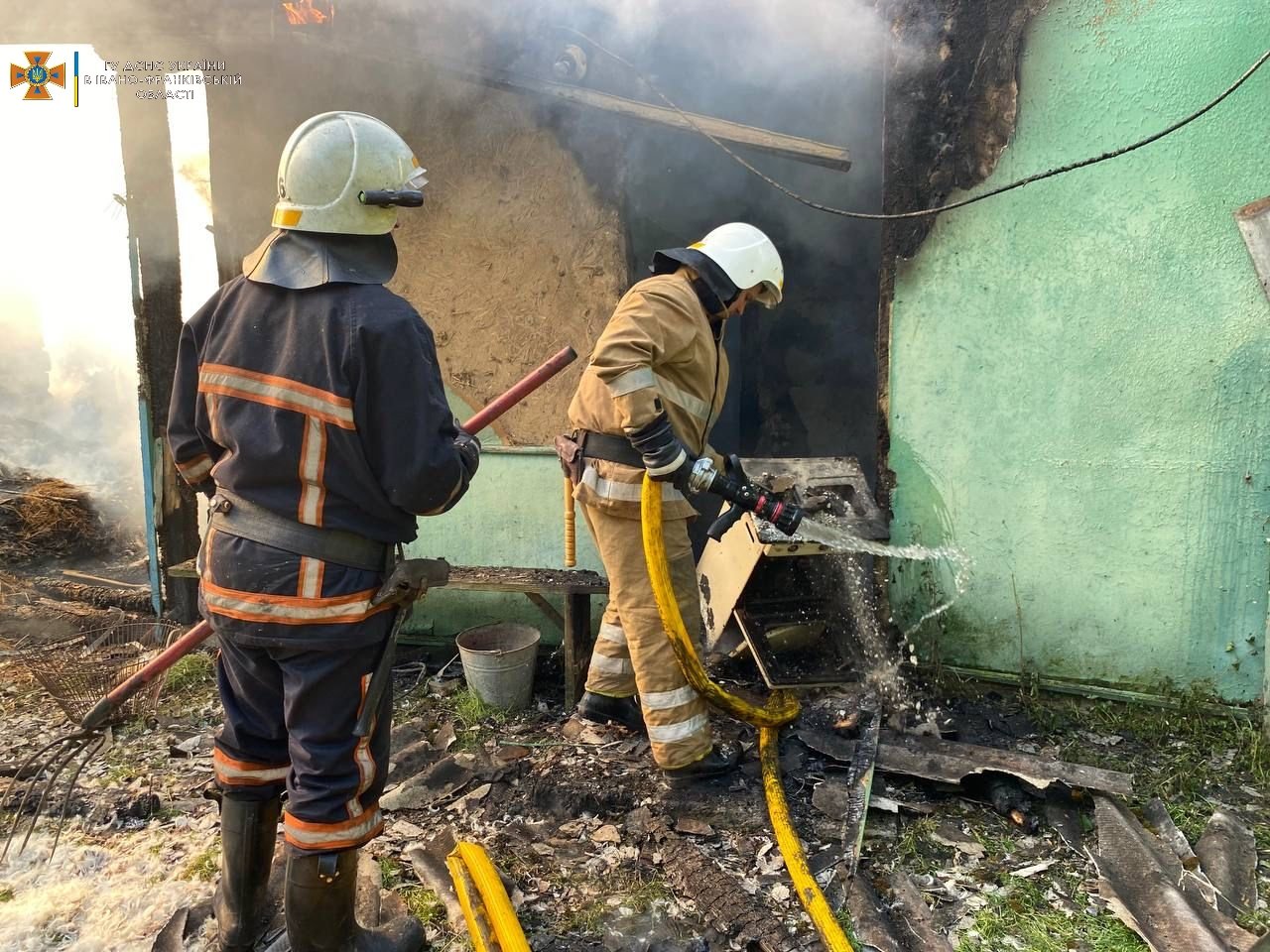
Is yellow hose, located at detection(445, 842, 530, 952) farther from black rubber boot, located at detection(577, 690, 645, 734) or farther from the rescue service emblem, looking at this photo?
the rescue service emblem

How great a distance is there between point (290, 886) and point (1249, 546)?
4438 millimetres

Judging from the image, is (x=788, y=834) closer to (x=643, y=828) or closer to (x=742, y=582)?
(x=643, y=828)

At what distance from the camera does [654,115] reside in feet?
15.2

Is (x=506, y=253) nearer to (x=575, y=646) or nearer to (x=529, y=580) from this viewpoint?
(x=529, y=580)

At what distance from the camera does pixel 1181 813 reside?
11.7ft

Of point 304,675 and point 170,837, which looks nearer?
point 304,675

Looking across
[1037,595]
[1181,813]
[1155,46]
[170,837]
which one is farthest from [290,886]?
[1155,46]

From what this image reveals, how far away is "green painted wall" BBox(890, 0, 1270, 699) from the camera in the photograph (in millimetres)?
4008

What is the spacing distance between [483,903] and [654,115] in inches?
155

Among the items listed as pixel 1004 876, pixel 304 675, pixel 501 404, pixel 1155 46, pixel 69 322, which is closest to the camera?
pixel 304 675

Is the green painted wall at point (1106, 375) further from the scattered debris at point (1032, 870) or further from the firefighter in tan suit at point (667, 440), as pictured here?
the scattered debris at point (1032, 870)

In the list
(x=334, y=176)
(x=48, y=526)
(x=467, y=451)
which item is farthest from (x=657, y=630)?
(x=48, y=526)

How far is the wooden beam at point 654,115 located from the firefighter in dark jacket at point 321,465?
2.33m

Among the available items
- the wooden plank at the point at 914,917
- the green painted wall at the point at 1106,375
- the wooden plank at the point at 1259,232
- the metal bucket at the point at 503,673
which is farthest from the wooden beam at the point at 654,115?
the wooden plank at the point at 914,917
